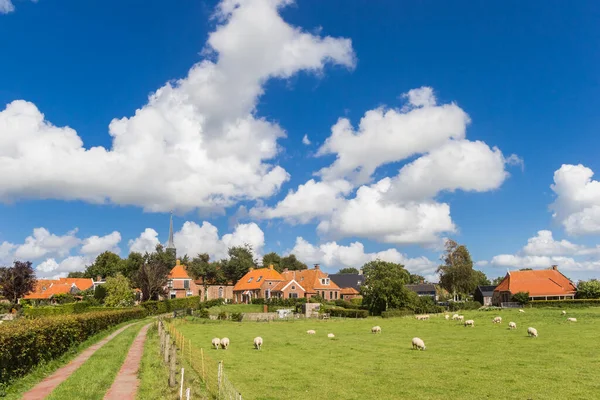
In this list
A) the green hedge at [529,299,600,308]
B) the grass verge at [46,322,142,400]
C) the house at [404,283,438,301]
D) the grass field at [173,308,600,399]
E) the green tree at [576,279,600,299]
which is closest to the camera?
the grass verge at [46,322,142,400]

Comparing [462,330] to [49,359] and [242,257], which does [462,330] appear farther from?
[242,257]

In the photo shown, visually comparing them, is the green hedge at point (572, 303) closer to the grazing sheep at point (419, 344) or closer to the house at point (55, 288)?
the grazing sheep at point (419, 344)

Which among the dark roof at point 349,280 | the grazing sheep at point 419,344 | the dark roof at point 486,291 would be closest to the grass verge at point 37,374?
the grazing sheep at point 419,344

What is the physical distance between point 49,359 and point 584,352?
29.3 meters

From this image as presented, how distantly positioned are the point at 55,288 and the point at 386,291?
84712mm

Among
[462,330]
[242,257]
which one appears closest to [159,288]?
[242,257]

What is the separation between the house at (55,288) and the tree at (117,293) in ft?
113

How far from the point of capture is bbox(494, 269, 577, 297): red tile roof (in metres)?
83.9

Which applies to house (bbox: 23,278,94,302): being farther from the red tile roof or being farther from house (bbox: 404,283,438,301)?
the red tile roof

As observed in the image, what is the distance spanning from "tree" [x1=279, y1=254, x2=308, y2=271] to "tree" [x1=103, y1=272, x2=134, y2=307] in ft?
258

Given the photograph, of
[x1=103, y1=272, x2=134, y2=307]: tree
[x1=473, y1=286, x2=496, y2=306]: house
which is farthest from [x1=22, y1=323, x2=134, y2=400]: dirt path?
[x1=473, y1=286, x2=496, y2=306]: house

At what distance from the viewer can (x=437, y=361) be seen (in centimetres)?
2455

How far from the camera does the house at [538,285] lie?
3280 inches

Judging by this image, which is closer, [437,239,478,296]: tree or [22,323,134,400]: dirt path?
[22,323,134,400]: dirt path
